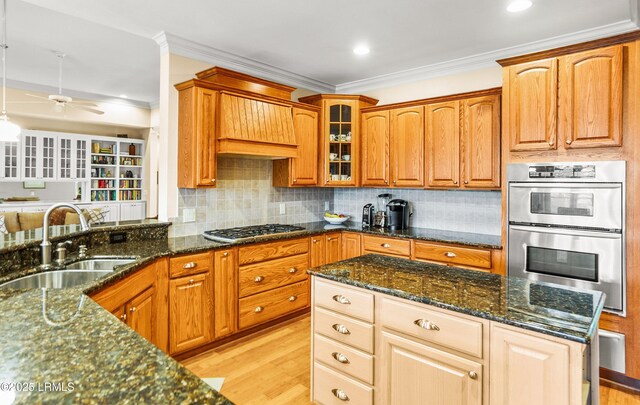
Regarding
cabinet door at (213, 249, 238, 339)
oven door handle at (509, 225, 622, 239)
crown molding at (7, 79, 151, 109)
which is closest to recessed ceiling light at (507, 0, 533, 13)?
oven door handle at (509, 225, 622, 239)

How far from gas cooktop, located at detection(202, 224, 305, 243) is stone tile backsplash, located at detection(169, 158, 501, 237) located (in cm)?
13

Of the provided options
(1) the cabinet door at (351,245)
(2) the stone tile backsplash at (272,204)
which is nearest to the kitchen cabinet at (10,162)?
(2) the stone tile backsplash at (272,204)

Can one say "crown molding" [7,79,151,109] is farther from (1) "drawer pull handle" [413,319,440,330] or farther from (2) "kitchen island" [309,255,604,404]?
(1) "drawer pull handle" [413,319,440,330]

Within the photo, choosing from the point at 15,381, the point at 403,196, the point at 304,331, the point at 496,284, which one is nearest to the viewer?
the point at 15,381

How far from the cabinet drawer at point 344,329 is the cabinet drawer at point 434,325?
5.4 inches

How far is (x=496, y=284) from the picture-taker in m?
1.86

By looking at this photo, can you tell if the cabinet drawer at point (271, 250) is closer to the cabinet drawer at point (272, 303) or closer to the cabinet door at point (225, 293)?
the cabinet door at point (225, 293)

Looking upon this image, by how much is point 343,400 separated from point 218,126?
2438 millimetres

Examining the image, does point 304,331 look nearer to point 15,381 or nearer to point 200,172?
point 200,172

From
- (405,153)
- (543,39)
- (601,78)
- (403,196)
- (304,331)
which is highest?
(543,39)

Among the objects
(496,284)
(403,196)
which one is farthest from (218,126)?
(496,284)

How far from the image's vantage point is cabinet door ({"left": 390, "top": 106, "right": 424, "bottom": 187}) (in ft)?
12.9

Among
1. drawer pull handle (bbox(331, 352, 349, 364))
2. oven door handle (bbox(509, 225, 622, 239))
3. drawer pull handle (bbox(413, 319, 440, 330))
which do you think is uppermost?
oven door handle (bbox(509, 225, 622, 239))

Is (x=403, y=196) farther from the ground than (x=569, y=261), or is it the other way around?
(x=403, y=196)
